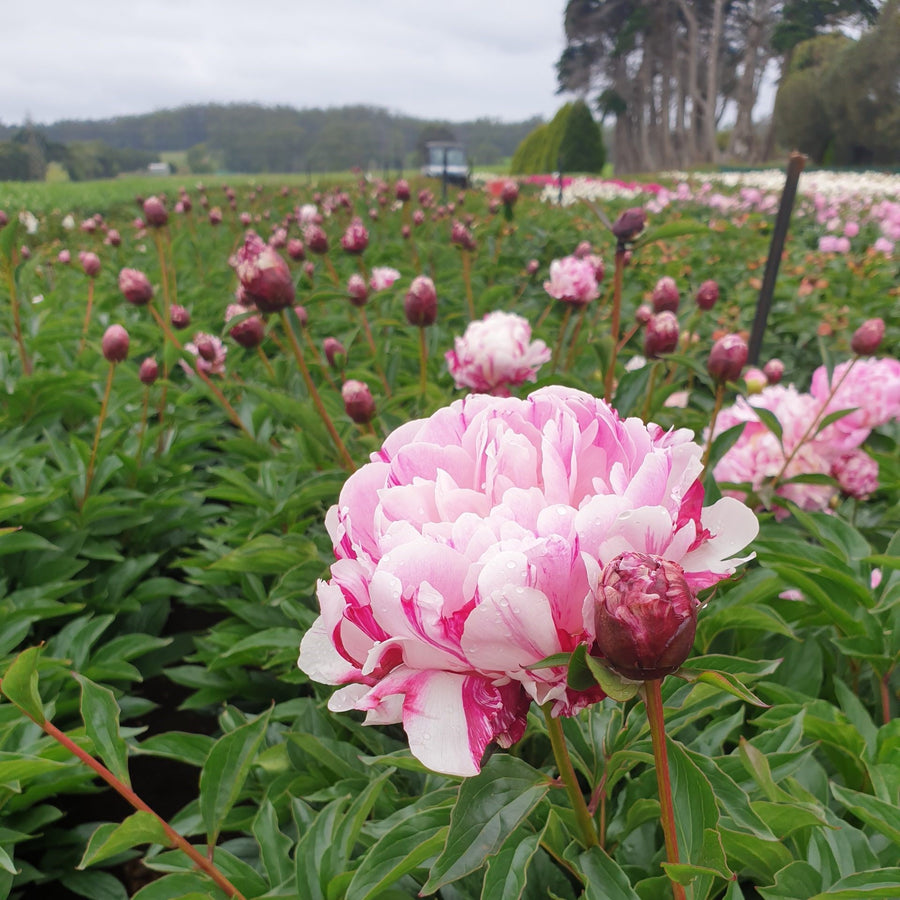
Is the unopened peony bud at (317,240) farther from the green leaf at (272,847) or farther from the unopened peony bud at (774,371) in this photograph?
the green leaf at (272,847)

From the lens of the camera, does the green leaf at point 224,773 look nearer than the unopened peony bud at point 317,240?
Yes

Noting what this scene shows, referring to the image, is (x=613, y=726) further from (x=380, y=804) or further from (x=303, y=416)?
(x=303, y=416)

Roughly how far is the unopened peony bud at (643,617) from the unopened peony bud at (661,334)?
33.6 inches

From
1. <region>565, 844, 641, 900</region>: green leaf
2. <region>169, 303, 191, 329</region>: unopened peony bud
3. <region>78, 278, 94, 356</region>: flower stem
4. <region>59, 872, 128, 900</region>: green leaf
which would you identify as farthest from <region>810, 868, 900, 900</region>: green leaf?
<region>78, 278, 94, 356</region>: flower stem

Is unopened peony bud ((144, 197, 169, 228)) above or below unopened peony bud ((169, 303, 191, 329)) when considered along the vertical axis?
above

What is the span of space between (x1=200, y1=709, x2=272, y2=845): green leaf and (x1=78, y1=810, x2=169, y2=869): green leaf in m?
0.10

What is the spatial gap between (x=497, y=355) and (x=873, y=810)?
0.83 m

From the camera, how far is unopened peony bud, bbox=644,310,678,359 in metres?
1.15

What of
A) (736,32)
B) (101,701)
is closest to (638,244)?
(101,701)

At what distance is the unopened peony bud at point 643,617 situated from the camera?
357 millimetres

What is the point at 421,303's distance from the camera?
139 centimetres

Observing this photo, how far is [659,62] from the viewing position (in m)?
15.8

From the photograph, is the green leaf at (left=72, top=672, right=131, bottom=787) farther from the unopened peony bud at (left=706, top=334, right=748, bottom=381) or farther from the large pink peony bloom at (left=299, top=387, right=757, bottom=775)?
the unopened peony bud at (left=706, top=334, right=748, bottom=381)

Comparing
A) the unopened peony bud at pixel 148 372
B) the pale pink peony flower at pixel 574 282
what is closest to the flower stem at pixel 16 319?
the unopened peony bud at pixel 148 372
